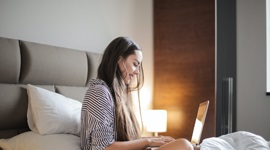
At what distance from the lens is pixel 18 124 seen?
1.75 meters

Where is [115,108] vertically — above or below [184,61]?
below

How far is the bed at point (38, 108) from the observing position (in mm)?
1554

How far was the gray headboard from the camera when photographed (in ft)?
5.54

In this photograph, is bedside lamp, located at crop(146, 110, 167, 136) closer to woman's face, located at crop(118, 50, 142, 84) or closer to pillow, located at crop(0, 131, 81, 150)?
woman's face, located at crop(118, 50, 142, 84)

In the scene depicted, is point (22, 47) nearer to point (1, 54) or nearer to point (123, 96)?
point (1, 54)

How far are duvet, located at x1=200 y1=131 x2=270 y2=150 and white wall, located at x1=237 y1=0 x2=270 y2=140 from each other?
7.01ft

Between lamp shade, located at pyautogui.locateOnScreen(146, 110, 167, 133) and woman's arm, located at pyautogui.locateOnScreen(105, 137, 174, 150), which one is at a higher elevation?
woman's arm, located at pyautogui.locateOnScreen(105, 137, 174, 150)

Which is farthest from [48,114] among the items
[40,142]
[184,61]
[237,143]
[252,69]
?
[252,69]

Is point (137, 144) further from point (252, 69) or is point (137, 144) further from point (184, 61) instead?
point (252, 69)

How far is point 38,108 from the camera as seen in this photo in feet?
5.63

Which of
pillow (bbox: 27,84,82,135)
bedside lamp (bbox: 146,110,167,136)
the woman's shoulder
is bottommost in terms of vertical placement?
bedside lamp (bbox: 146,110,167,136)

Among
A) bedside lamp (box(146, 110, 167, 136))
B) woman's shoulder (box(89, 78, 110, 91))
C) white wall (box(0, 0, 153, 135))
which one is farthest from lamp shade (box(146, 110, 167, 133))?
woman's shoulder (box(89, 78, 110, 91))

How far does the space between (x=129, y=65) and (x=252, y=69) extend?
2.49 m

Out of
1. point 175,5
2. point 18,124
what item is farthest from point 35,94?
point 175,5
